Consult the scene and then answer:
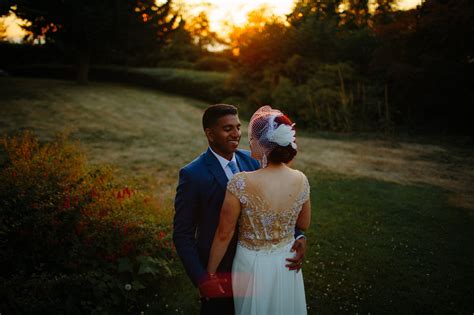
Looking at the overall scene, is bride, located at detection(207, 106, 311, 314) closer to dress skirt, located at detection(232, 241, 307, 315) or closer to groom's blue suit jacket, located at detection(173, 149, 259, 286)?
Result: dress skirt, located at detection(232, 241, 307, 315)

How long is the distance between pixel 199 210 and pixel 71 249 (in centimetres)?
232

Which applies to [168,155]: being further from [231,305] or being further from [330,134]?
[231,305]

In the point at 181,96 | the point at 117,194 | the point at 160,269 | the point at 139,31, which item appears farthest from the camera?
the point at 181,96

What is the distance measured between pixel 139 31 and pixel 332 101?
11.3 metres

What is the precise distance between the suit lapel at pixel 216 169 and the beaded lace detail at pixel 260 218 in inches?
9.7

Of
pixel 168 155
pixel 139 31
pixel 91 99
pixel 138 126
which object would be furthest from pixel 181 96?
pixel 168 155

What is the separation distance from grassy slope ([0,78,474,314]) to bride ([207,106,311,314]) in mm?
1742

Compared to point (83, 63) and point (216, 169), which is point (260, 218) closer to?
point (216, 169)

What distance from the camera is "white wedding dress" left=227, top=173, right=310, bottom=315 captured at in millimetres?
2449

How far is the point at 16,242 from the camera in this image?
154 inches

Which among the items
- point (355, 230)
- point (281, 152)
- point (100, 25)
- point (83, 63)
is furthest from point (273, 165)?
point (83, 63)

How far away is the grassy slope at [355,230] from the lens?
4.21m

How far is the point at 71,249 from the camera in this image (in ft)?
13.3

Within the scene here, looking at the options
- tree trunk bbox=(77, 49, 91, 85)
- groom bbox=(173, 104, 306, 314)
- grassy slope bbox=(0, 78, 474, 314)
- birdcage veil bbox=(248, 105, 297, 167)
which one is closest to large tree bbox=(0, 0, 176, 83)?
tree trunk bbox=(77, 49, 91, 85)
